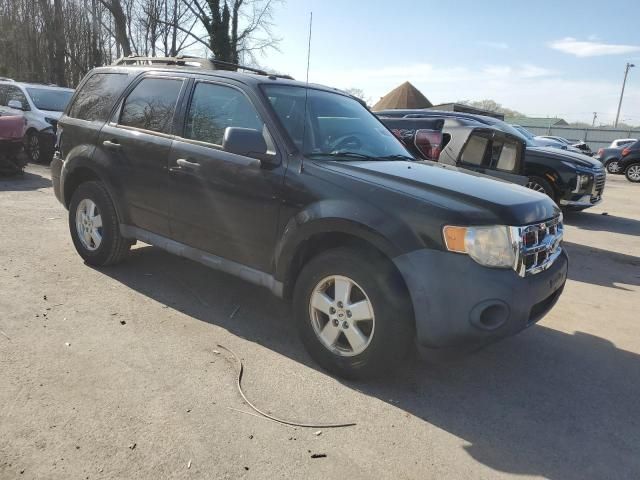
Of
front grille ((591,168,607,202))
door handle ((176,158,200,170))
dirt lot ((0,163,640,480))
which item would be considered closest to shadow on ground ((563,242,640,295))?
dirt lot ((0,163,640,480))

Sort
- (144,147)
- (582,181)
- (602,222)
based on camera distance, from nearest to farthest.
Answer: (144,147), (582,181), (602,222)

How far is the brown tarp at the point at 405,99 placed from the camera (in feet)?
109

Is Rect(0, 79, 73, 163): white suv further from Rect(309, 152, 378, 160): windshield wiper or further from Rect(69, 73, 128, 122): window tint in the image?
Rect(309, 152, 378, 160): windshield wiper

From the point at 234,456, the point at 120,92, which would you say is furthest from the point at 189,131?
the point at 234,456

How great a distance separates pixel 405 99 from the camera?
109 feet

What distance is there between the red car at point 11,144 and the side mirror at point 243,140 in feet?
26.6

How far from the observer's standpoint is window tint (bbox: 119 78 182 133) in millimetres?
4324

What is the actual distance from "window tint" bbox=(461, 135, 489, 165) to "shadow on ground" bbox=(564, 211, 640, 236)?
13.8 ft

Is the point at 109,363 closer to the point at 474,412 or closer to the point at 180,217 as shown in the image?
the point at 180,217

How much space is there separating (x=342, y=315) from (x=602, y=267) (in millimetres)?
4949

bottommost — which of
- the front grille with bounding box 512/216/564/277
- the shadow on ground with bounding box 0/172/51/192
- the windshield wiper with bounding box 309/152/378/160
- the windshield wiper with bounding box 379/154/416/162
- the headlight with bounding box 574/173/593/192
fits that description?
the shadow on ground with bounding box 0/172/51/192

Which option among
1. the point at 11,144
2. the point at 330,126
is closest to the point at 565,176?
the point at 330,126

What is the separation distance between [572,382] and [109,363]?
122 inches

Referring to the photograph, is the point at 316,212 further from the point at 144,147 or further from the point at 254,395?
the point at 144,147
